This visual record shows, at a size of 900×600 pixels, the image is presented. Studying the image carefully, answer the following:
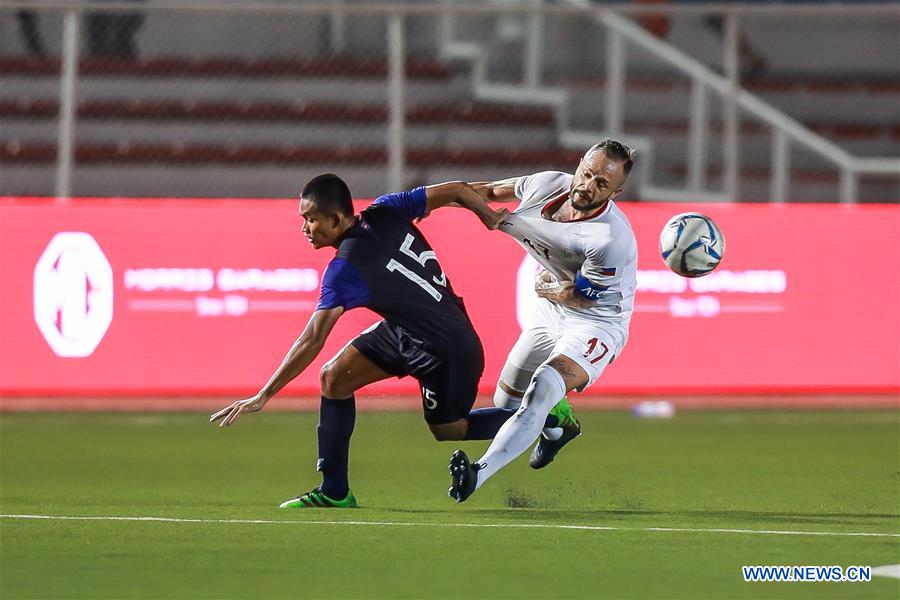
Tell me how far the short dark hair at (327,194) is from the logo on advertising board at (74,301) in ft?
19.6

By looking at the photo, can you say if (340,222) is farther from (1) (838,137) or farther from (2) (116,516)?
(1) (838,137)

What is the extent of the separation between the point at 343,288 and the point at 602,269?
4.60ft

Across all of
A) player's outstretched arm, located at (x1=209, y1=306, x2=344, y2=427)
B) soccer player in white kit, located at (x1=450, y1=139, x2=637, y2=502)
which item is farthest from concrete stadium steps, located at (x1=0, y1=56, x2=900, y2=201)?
player's outstretched arm, located at (x1=209, y1=306, x2=344, y2=427)

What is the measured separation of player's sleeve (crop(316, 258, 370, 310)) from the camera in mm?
7645

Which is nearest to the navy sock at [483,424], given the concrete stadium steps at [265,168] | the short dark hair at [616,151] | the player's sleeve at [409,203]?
the player's sleeve at [409,203]

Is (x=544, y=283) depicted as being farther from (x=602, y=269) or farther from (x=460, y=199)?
(x=460, y=199)

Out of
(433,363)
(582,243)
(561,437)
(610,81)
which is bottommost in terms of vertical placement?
(561,437)

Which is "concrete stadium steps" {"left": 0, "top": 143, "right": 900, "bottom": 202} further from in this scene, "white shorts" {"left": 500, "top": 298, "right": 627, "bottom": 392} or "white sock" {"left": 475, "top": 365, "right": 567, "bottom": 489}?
"white sock" {"left": 475, "top": 365, "right": 567, "bottom": 489}

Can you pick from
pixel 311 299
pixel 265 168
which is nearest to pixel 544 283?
pixel 311 299

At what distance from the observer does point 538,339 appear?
8.77 m

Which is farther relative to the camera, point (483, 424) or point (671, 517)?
point (483, 424)

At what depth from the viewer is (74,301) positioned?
1335cm

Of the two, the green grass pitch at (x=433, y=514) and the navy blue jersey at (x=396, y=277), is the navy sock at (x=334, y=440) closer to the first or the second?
the green grass pitch at (x=433, y=514)

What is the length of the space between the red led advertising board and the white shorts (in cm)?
457
